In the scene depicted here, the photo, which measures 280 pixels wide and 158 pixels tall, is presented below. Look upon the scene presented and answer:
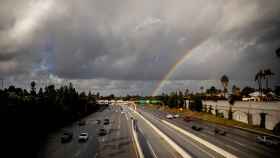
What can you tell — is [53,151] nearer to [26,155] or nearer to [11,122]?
[26,155]

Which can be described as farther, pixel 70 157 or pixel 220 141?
pixel 220 141

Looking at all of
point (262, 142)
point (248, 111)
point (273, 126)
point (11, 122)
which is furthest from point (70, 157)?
point (248, 111)

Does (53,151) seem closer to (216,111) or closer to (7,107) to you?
(7,107)

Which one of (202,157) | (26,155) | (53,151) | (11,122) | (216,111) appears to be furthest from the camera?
(216,111)

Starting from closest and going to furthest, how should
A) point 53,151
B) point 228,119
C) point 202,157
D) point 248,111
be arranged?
point 202,157 < point 53,151 < point 248,111 < point 228,119

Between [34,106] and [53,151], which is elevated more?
[34,106]

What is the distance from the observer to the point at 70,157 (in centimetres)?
3981

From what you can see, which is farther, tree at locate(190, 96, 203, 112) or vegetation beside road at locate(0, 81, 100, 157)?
tree at locate(190, 96, 203, 112)

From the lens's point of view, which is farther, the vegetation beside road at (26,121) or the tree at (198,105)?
the tree at (198,105)

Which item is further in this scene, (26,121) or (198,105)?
(198,105)

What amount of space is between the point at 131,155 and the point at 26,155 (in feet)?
53.3

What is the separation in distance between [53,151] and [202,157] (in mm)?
23436

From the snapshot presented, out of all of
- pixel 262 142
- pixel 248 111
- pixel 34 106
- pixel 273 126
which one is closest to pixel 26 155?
pixel 34 106

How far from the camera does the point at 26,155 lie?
43.0 metres
